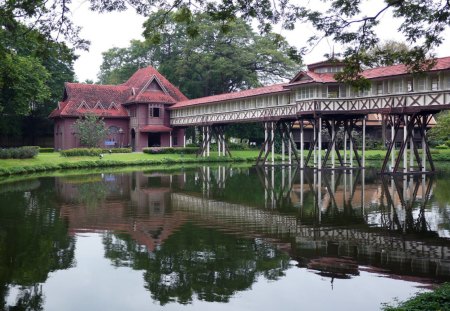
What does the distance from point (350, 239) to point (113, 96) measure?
50.3m

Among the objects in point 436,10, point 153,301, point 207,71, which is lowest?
point 153,301

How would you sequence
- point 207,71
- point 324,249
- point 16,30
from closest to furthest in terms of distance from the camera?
point 324,249 → point 16,30 → point 207,71

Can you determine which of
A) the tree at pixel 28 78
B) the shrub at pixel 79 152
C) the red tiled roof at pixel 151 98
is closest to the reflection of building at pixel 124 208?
the tree at pixel 28 78

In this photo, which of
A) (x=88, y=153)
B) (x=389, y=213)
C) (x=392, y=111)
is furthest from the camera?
(x=88, y=153)

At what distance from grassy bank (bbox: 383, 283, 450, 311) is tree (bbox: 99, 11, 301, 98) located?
2075 inches

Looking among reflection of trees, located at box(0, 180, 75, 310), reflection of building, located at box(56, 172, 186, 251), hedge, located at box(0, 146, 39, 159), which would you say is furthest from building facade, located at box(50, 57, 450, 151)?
reflection of trees, located at box(0, 180, 75, 310)

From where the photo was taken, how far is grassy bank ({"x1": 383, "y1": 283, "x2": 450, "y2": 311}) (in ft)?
25.4

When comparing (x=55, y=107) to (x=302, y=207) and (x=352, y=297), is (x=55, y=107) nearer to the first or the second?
(x=302, y=207)

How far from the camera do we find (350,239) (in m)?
14.0

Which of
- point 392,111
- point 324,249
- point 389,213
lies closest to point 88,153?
point 392,111

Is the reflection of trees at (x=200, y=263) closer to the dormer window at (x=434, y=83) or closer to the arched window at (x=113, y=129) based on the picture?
the dormer window at (x=434, y=83)

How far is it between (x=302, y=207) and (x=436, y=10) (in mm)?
10167

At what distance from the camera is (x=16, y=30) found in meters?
14.0

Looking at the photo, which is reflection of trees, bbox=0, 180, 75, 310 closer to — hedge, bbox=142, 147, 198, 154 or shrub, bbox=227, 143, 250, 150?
hedge, bbox=142, 147, 198, 154
